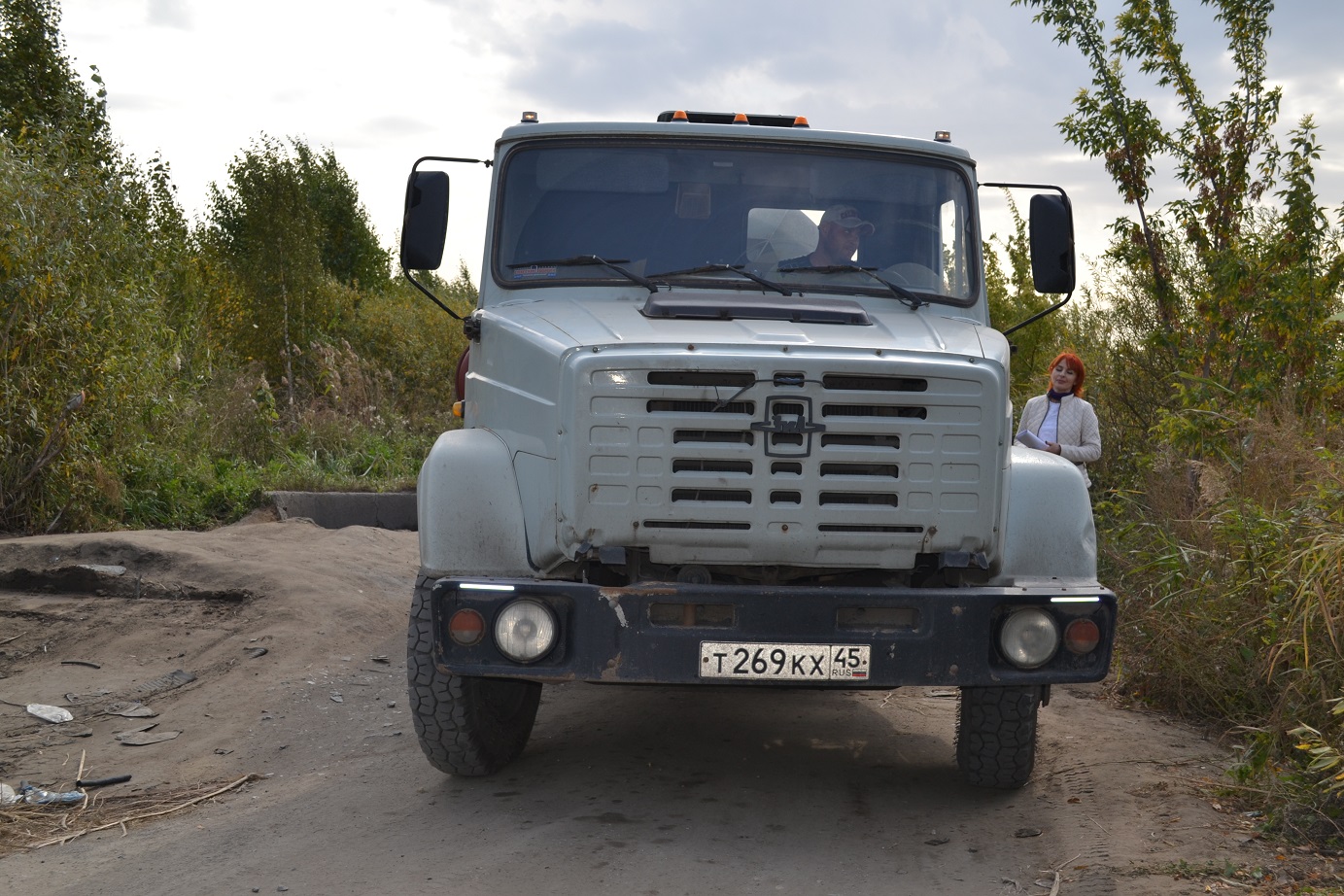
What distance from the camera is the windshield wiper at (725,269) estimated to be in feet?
16.2

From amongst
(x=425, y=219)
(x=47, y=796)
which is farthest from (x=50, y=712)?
(x=425, y=219)

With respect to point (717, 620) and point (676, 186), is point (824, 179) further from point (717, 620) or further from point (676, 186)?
point (717, 620)

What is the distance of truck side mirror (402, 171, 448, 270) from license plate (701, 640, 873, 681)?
219 cm

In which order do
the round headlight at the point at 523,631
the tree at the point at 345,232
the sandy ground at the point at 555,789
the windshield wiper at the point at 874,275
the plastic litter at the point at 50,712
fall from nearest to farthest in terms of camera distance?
the sandy ground at the point at 555,789 → the round headlight at the point at 523,631 → the windshield wiper at the point at 874,275 → the plastic litter at the point at 50,712 → the tree at the point at 345,232

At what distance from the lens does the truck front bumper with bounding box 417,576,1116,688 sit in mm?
4137

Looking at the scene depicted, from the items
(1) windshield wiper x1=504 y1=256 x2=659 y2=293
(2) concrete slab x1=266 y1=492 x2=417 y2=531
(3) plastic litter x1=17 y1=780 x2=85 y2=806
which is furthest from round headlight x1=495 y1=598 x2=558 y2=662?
(2) concrete slab x1=266 y1=492 x2=417 y2=531

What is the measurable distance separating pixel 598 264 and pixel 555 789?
198 centimetres

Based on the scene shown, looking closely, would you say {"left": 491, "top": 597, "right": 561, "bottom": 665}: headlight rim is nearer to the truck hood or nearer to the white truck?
the white truck

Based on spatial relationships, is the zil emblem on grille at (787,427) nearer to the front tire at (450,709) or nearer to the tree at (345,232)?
the front tire at (450,709)

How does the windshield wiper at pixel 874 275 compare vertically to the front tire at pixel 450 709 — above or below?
above

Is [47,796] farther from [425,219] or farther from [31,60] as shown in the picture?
[31,60]

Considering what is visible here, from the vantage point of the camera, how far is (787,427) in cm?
412

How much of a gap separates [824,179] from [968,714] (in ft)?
6.96

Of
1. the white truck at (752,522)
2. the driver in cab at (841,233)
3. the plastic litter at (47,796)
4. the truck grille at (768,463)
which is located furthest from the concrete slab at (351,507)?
the truck grille at (768,463)
